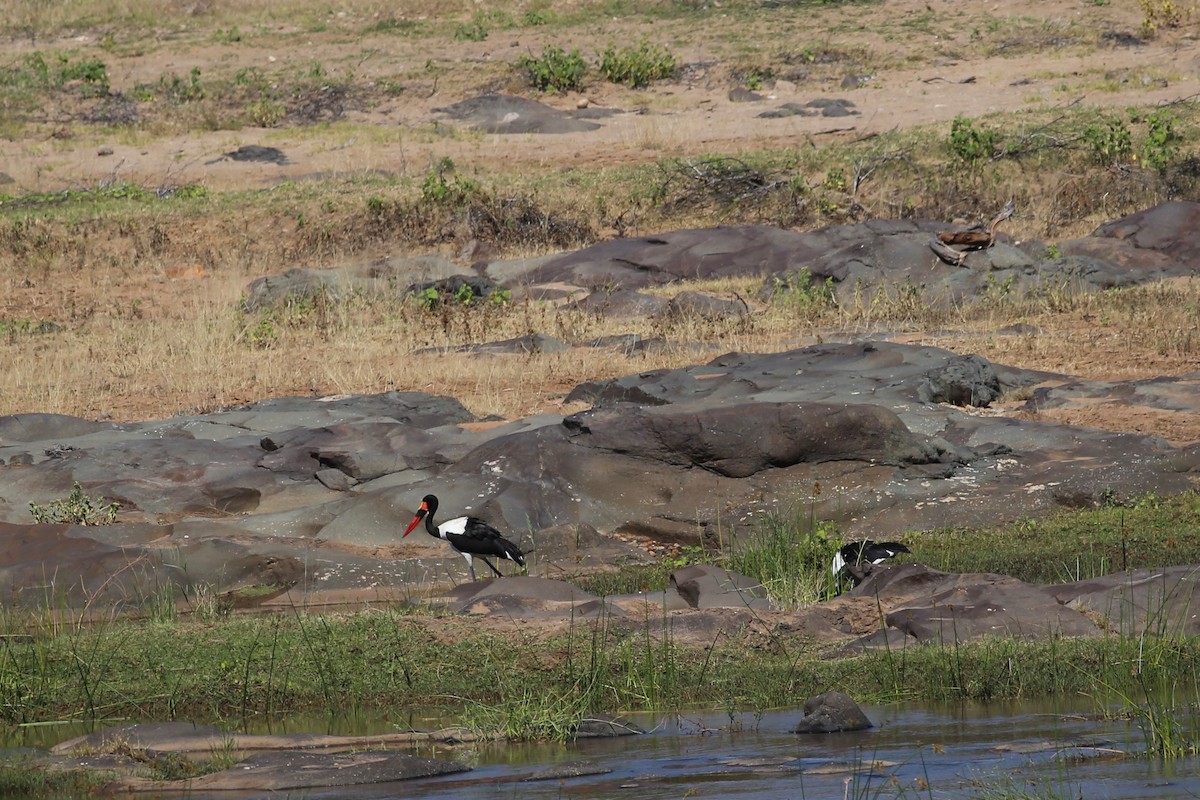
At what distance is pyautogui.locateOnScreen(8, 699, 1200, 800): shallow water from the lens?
17.3 feet

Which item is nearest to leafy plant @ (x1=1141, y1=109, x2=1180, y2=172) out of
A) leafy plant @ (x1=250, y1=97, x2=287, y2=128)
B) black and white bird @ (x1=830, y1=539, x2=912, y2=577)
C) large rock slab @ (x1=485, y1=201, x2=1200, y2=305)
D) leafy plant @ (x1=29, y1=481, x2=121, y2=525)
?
large rock slab @ (x1=485, y1=201, x2=1200, y2=305)

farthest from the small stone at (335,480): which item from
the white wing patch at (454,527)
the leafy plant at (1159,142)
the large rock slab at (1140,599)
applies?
the leafy plant at (1159,142)

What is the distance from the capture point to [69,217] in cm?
2434

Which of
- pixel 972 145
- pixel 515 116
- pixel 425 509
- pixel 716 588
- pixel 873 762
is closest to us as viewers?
pixel 873 762

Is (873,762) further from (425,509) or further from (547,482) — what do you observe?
(547,482)

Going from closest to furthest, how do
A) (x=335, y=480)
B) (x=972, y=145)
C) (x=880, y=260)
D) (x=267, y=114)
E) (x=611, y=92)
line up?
(x=335, y=480) < (x=880, y=260) < (x=972, y=145) < (x=267, y=114) < (x=611, y=92)

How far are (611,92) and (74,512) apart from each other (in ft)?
71.5

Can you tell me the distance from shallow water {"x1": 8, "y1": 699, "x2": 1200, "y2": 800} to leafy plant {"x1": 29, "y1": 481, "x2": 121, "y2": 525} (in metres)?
4.44

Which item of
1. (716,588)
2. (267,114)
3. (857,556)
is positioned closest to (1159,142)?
(857,556)

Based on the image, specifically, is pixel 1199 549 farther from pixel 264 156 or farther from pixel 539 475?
pixel 264 156

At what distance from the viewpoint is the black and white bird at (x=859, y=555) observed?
9758mm

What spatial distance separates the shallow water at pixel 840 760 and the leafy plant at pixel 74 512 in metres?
4.44

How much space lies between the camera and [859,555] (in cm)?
976

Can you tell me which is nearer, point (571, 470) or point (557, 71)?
point (571, 470)
